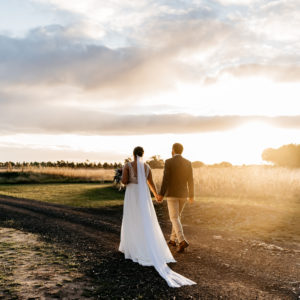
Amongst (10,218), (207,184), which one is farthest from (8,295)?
(207,184)

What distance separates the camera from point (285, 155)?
85625 millimetres

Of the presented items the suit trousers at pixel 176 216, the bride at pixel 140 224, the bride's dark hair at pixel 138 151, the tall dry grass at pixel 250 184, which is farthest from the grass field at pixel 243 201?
the bride's dark hair at pixel 138 151

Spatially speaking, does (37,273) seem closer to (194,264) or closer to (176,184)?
(194,264)

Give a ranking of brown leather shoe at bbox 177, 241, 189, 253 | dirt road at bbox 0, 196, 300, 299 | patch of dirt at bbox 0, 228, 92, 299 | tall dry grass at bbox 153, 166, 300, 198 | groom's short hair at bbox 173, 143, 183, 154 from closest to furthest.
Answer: patch of dirt at bbox 0, 228, 92, 299 → dirt road at bbox 0, 196, 300, 299 → brown leather shoe at bbox 177, 241, 189, 253 → groom's short hair at bbox 173, 143, 183, 154 → tall dry grass at bbox 153, 166, 300, 198

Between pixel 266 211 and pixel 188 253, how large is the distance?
7508 millimetres

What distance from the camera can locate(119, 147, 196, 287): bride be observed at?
26.0 ft

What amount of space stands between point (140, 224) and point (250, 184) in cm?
1586

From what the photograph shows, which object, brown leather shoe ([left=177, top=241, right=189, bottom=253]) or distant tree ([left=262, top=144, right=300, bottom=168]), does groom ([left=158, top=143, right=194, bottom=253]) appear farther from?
distant tree ([left=262, top=144, right=300, bottom=168])

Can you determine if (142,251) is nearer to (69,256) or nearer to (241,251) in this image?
(69,256)

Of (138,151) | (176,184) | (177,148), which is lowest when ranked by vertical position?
(176,184)

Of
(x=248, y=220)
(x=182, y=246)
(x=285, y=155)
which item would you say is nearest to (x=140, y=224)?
(x=182, y=246)

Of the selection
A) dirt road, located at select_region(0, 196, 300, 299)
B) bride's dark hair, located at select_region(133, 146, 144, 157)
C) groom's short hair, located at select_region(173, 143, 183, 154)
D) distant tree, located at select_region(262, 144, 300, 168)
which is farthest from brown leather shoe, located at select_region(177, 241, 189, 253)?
distant tree, located at select_region(262, 144, 300, 168)

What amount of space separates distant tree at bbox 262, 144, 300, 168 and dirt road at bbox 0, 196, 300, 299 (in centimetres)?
7439

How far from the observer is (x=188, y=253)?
29.5 ft
